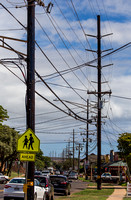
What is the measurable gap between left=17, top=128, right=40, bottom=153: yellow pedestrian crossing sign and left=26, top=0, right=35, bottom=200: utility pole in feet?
3.43

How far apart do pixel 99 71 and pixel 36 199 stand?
17939 millimetres

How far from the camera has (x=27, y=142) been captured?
15039mm

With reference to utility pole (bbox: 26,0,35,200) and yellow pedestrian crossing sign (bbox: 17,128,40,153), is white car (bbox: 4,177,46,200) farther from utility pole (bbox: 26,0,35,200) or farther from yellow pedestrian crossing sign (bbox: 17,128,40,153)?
yellow pedestrian crossing sign (bbox: 17,128,40,153)

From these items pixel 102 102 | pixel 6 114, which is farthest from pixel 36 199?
pixel 6 114

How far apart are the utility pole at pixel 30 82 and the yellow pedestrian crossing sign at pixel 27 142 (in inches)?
41.2

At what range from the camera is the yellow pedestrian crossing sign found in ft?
49.1

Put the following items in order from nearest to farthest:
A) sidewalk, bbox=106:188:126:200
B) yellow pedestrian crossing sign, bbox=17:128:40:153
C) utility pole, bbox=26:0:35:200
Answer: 1. yellow pedestrian crossing sign, bbox=17:128:40:153
2. utility pole, bbox=26:0:35:200
3. sidewalk, bbox=106:188:126:200

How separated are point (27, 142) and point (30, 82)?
8.77ft

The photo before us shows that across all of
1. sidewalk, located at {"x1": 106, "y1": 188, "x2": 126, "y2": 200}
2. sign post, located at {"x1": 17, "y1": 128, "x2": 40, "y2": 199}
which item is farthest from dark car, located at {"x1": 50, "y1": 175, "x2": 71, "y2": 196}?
sign post, located at {"x1": 17, "y1": 128, "x2": 40, "y2": 199}

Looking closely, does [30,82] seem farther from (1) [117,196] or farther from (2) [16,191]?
(1) [117,196]

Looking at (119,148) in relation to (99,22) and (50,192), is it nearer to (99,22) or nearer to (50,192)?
(99,22)

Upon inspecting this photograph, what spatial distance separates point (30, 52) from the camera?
1673cm

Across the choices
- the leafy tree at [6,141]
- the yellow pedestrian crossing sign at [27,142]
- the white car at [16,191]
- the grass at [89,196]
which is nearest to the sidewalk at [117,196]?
the grass at [89,196]

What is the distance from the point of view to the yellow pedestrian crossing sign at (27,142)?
49.1ft
